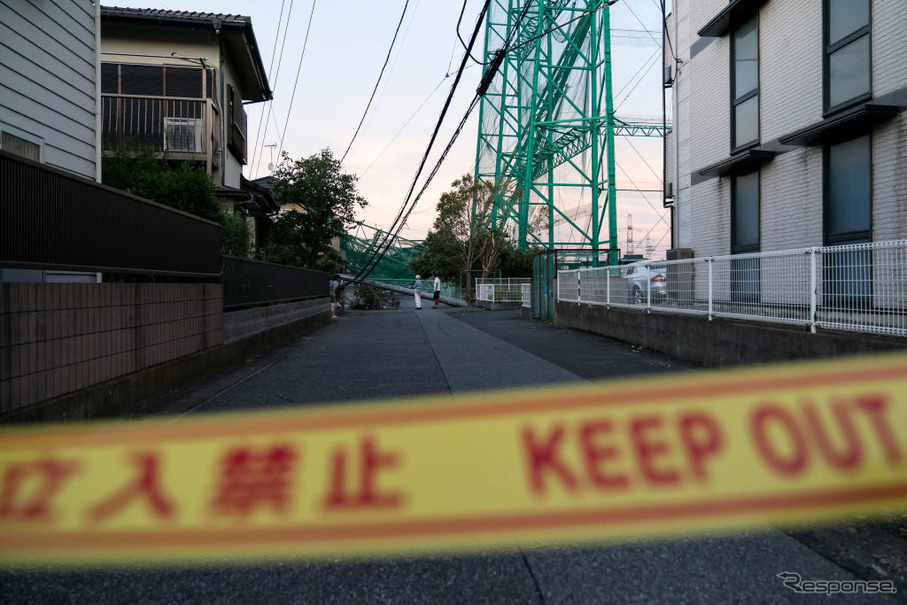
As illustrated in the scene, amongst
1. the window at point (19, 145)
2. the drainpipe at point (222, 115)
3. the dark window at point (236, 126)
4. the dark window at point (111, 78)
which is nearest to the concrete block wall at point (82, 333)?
the window at point (19, 145)

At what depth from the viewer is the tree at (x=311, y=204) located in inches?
811

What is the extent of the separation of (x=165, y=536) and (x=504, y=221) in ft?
97.8

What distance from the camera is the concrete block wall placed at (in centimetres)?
373

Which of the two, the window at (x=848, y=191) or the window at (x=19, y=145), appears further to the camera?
the window at (x=848, y=191)

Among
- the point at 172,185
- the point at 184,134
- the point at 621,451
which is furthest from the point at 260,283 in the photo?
the point at 621,451

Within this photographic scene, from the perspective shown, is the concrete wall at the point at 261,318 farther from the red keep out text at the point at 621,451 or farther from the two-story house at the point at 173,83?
the red keep out text at the point at 621,451

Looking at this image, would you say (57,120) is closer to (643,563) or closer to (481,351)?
(481,351)

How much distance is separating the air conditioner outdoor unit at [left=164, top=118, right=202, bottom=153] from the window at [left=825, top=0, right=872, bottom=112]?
503 inches

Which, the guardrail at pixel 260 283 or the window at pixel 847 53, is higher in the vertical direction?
the window at pixel 847 53

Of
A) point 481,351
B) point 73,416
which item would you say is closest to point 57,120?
point 73,416

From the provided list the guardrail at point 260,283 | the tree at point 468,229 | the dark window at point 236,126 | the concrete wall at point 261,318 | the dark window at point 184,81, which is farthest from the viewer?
the tree at point 468,229

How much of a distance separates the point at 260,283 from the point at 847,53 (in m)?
9.94

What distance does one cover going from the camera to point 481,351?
32.1ft

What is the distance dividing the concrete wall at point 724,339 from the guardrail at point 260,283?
6540mm
